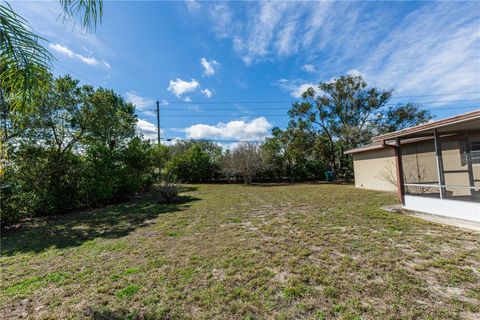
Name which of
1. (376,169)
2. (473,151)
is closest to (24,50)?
(473,151)

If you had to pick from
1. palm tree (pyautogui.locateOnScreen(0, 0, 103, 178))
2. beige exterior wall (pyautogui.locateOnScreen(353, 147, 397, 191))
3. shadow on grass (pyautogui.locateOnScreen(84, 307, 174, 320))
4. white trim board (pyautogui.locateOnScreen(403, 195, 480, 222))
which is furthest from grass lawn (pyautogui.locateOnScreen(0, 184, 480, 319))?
beige exterior wall (pyautogui.locateOnScreen(353, 147, 397, 191))

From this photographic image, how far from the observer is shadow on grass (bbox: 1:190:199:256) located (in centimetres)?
436

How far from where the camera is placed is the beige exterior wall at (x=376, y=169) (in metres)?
10.7

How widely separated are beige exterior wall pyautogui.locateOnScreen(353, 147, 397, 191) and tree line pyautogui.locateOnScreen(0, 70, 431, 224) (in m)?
6.02

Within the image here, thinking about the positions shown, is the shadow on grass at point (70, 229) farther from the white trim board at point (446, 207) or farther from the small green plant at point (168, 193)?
the white trim board at point (446, 207)

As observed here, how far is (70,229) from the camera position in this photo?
17.9ft

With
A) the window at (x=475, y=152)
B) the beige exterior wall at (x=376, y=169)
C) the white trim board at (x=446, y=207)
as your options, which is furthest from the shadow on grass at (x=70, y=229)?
the beige exterior wall at (x=376, y=169)

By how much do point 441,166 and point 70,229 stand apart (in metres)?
10.3

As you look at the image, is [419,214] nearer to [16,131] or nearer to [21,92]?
[21,92]

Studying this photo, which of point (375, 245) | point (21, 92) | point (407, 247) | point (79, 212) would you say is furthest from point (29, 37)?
point (79, 212)

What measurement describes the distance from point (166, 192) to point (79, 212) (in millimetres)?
3232

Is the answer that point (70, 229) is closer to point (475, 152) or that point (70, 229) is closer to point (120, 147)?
point (120, 147)

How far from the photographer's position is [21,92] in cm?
165

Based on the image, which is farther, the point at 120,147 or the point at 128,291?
the point at 120,147
